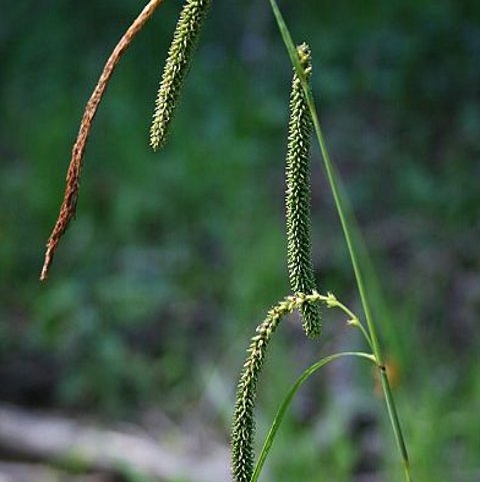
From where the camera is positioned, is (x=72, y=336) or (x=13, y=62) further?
(x=13, y=62)

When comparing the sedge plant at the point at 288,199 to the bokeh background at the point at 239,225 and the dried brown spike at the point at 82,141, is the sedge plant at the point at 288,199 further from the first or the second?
the bokeh background at the point at 239,225

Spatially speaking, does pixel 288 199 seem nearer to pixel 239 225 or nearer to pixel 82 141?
pixel 82 141

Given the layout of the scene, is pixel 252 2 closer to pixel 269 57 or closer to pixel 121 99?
pixel 269 57

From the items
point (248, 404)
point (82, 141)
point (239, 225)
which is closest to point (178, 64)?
point (82, 141)

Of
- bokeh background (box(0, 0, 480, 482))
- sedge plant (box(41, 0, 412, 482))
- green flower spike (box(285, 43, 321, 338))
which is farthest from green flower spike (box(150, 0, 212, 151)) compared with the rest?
bokeh background (box(0, 0, 480, 482))

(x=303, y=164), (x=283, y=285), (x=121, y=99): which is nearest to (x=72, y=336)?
(x=283, y=285)

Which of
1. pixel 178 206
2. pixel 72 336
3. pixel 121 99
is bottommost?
pixel 72 336
